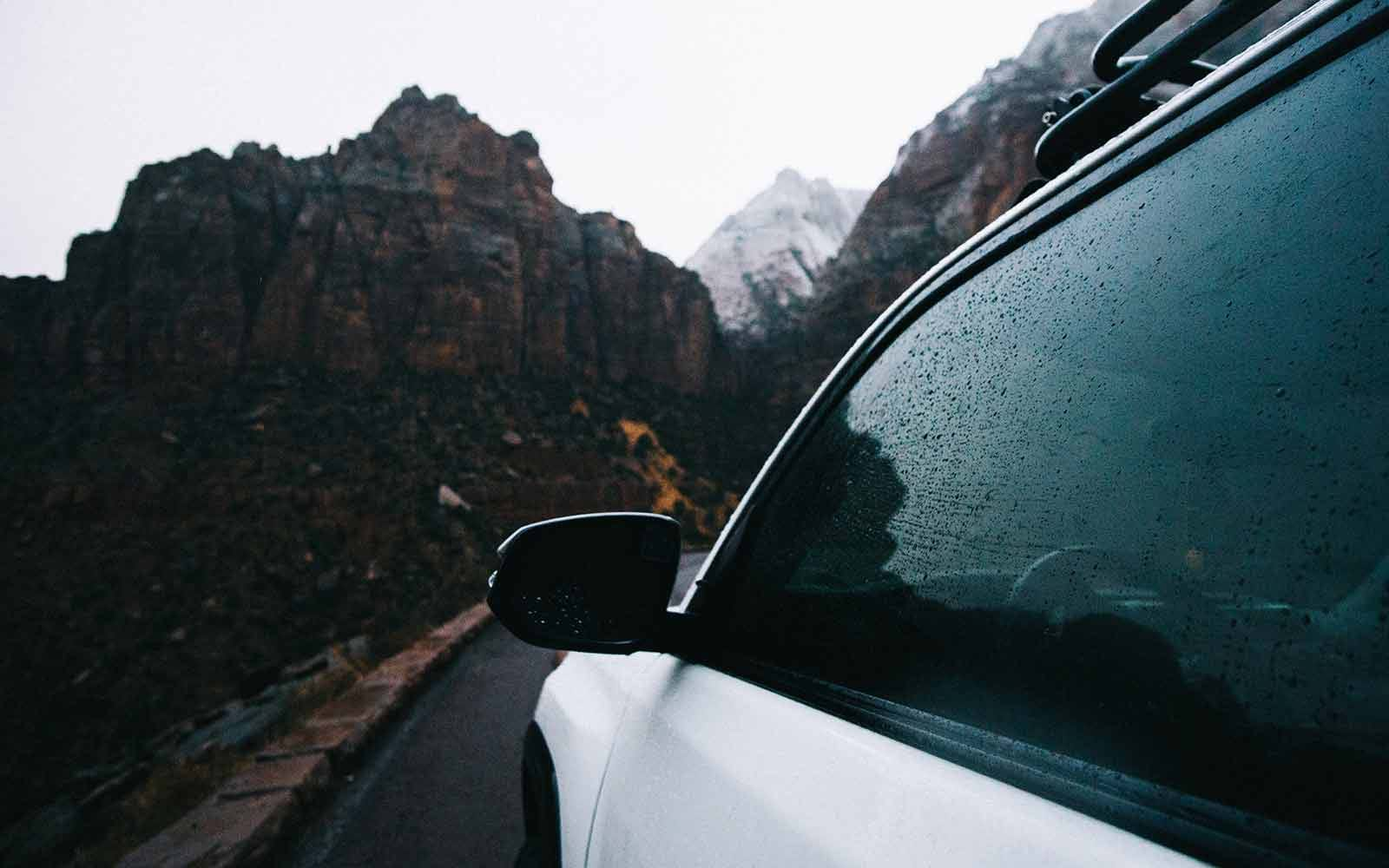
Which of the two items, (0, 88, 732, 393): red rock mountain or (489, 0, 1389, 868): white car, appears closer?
(489, 0, 1389, 868): white car

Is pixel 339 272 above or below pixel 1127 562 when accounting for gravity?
above

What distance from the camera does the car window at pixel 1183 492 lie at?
41 cm

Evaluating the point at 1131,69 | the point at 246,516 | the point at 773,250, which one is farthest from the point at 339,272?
the point at 773,250

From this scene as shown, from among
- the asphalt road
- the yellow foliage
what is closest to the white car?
the asphalt road

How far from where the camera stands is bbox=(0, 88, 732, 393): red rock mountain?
3725cm

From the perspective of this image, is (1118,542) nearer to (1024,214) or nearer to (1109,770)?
(1109,770)

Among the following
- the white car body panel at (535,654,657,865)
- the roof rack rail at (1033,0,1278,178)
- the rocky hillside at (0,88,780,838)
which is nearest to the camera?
the roof rack rail at (1033,0,1278,178)

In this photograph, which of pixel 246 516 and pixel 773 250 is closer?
pixel 246 516

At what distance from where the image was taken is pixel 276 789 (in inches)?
146

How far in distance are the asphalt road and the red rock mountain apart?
37.1 meters

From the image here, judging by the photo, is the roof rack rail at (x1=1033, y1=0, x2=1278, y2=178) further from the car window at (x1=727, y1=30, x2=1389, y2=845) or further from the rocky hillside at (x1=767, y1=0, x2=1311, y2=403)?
the rocky hillside at (x1=767, y1=0, x2=1311, y2=403)

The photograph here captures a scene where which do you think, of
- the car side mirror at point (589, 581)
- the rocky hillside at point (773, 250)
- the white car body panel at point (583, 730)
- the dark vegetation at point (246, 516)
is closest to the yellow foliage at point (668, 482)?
the dark vegetation at point (246, 516)

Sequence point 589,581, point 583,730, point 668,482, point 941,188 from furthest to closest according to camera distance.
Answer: point 941,188 < point 668,482 < point 583,730 < point 589,581

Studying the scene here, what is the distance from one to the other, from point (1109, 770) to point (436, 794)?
4821 mm
